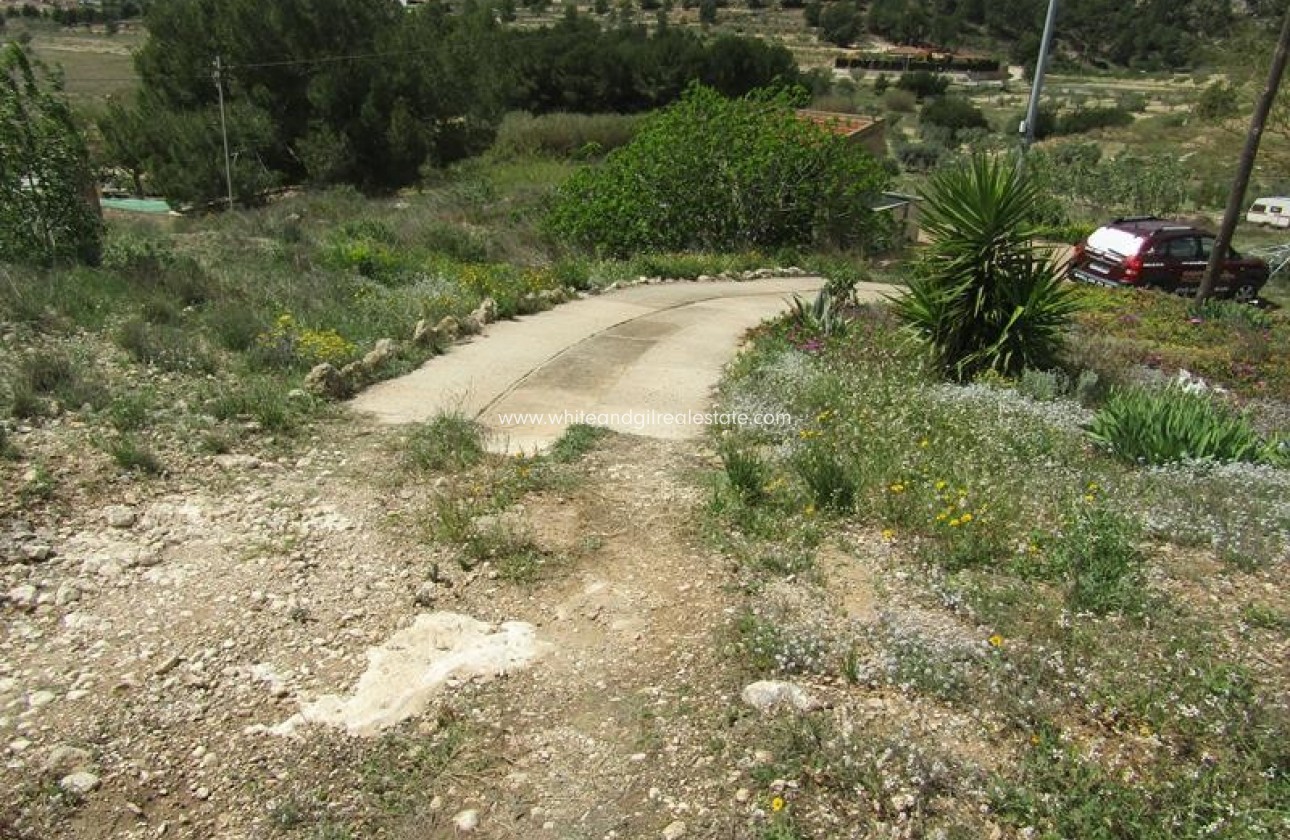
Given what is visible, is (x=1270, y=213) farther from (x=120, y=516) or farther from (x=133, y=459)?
(x=120, y=516)

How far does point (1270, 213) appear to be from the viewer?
31.7 metres

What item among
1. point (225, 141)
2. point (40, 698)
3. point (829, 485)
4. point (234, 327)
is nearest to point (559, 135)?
point (225, 141)

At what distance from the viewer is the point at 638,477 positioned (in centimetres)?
676

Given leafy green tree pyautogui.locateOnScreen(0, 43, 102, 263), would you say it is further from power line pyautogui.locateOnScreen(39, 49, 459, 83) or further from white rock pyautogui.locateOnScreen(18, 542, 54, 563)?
power line pyautogui.locateOnScreen(39, 49, 459, 83)

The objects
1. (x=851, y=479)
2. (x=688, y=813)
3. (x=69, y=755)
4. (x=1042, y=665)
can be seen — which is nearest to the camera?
(x=688, y=813)

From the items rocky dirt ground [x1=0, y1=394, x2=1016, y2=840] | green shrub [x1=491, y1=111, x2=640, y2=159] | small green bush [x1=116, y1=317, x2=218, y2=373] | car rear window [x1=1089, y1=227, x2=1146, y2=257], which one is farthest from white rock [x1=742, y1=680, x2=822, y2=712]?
green shrub [x1=491, y1=111, x2=640, y2=159]

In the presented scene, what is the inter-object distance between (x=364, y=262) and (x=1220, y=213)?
34.0 meters

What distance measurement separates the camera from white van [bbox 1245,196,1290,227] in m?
31.2

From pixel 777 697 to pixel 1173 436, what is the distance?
14.9 ft

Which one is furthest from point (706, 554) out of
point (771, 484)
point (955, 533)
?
point (955, 533)

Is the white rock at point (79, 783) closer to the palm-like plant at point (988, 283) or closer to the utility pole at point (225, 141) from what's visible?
the palm-like plant at point (988, 283)

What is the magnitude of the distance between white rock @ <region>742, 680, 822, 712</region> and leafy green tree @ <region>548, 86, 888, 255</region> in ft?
44.3

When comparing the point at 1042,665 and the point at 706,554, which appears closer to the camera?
the point at 1042,665

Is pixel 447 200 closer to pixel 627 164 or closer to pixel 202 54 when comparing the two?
pixel 627 164
